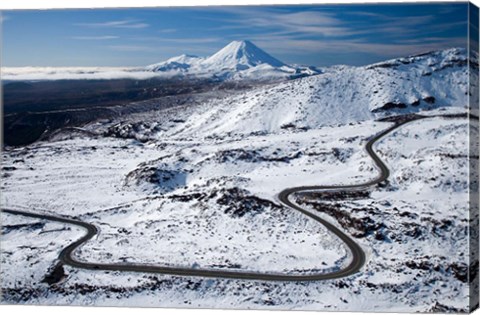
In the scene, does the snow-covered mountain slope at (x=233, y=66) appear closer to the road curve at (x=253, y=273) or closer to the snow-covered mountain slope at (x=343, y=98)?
the snow-covered mountain slope at (x=343, y=98)

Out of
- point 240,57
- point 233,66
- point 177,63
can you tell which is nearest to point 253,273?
point 233,66

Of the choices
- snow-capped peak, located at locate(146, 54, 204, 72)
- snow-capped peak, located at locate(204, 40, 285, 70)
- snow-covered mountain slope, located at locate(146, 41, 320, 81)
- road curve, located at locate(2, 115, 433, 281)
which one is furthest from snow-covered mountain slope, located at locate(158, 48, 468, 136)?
road curve, located at locate(2, 115, 433, 281)

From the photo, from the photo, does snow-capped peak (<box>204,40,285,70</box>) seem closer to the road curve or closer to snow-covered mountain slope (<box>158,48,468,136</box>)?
snow-covered mountain slope (<box>158,48,468,136</box>)

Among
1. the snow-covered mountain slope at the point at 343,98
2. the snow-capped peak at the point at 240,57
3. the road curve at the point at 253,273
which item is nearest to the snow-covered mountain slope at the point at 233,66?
the snow-capped peak at the point at 240,57

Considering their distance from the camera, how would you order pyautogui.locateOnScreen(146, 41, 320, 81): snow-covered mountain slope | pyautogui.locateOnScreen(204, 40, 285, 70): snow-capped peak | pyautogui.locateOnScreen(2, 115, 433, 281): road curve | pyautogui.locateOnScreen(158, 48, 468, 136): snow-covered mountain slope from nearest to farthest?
1. pyautogui.locateOnScreen(2, 115, 433, 281): road curve
2. pyautogui.locateOnScreen(204, 40, 285, 70): snow-capped peak
3. pyautogui.locateOnScreen(146, 41, 320, 81): snow-covered mountain slope
4. pyautogui.locateOnScreen(158, 48, 468, 136): snow-covered mountain slope

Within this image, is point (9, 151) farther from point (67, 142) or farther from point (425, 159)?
point (425, 159)

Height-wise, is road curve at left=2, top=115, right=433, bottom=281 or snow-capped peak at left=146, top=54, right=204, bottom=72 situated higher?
snow-capped peak at left=146, top=54, right=204, bottom=72

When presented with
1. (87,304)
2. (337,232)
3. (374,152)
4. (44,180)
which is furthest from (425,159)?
(44,180)

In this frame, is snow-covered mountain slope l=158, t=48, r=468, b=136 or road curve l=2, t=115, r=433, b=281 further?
snow-covered mountain slope l=158, t=48, r=468, b=136

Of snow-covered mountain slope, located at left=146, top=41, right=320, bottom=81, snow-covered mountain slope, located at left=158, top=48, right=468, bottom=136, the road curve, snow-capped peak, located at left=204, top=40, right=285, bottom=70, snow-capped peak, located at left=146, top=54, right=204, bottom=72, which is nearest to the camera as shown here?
the road curve

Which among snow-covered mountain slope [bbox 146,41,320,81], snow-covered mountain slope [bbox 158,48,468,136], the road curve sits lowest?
the road curve
